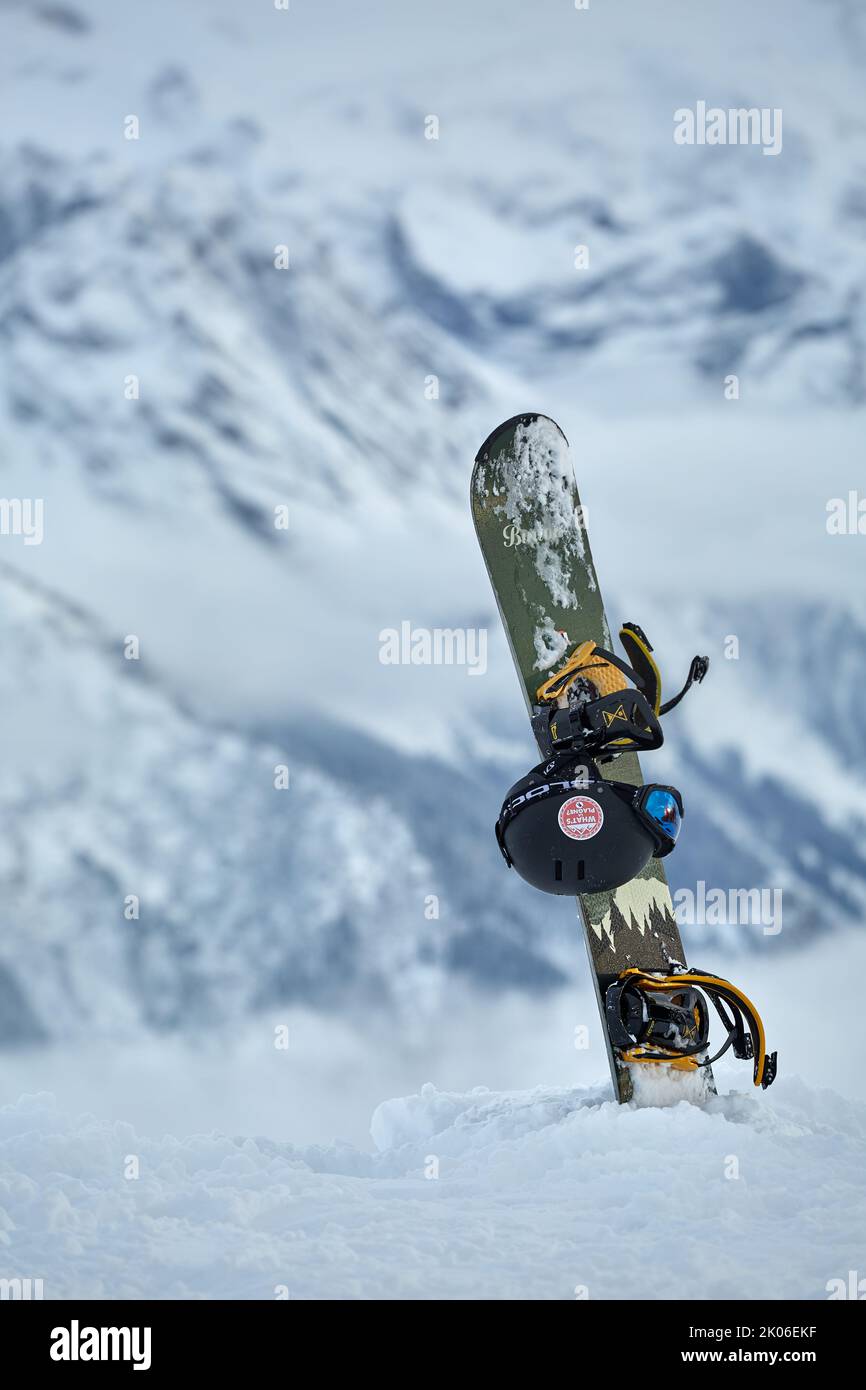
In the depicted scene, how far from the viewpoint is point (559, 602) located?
8.61m

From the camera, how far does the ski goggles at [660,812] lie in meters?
6.96

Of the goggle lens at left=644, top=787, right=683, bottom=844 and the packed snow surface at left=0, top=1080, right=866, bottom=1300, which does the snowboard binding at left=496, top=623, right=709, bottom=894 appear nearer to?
the goggle lens at left=644, top=787, right=683, bottom=844

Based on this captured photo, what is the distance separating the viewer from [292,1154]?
841 cm

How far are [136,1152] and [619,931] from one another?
10.1 feet

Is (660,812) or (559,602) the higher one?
(559,602)

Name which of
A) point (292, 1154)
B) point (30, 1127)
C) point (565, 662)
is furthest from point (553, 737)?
point (30, 1127)

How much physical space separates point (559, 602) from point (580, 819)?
7.12ft

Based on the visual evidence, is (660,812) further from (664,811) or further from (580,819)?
(580,819)

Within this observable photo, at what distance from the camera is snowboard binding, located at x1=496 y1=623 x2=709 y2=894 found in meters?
6.81

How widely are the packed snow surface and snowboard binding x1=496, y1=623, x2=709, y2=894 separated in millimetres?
1705

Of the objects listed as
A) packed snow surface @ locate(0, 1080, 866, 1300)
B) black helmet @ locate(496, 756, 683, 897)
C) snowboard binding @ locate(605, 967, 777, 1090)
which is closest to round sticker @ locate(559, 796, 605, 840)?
black helmet @ locate(496, 756, 683, 897)

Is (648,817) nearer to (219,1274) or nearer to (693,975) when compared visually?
(693,975)

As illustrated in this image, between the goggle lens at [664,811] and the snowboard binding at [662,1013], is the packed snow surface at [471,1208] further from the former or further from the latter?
the goggle lens at [664,811]

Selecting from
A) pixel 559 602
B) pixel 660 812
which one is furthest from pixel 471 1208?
pixel 559 602
